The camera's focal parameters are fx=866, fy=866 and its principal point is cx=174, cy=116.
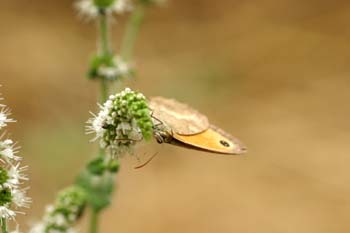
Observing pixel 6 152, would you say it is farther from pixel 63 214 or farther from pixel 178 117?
pixel 63 214

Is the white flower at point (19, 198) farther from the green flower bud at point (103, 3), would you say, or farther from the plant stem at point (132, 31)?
the plant stem at point (132, 31)

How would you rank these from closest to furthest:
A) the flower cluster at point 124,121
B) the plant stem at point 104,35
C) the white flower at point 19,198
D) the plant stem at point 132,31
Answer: the flower cluster at point 124,121
the white flower at point 19,198
the plant stem at point 104,35
the plant stem at point 132,31

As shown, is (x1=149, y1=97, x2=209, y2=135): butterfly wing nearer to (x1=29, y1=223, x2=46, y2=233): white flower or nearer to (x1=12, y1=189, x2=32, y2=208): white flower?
(x1=12, y1=189, x2=32, y2=208): white flower

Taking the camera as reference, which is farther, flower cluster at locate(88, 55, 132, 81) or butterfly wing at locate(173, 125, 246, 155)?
flower cluster at locate(88, 55, 132, 81)

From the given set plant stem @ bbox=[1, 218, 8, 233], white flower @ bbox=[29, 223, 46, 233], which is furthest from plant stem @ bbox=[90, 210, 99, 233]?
plant stem @ bbox=[1, 218, 8, 233]

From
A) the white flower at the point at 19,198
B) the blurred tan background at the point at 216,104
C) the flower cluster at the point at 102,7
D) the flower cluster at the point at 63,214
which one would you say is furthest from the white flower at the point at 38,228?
the blurred tan background at the point at 216,104

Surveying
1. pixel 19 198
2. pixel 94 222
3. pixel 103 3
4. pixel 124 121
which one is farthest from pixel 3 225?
pixel 103 3
